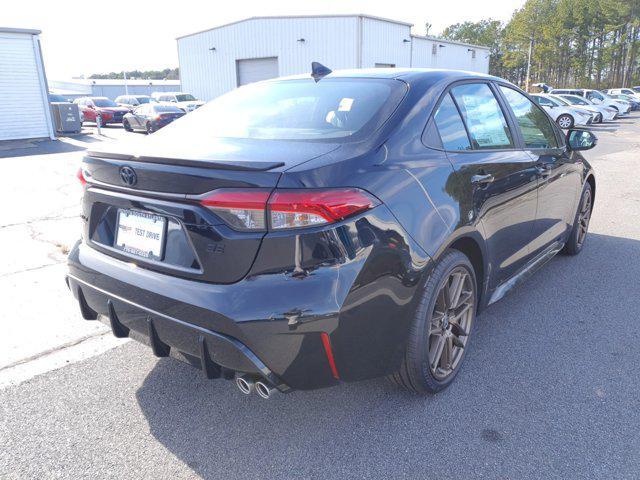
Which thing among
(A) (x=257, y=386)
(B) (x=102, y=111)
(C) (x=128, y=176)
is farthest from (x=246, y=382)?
(B) (x=102, y=111)

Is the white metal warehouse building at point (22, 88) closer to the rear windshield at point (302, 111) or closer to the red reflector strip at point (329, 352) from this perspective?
the rear windshield at point (302, 111)

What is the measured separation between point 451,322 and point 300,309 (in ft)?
3.88

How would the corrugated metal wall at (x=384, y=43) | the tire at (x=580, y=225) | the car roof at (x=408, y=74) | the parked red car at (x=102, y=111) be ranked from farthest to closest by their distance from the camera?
1. the corrugated metal wall at (x=384, y=43)
2. the parked red car at (x=102, y=111)
3. the tire at (x=580, y=225)
4. the car roof at (x=408, y=74)

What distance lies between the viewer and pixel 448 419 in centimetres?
251

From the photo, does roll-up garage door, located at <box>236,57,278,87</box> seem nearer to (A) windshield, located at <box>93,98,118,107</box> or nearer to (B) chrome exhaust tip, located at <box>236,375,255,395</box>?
(A) windshield, located at <box>93,98,118,107</box>

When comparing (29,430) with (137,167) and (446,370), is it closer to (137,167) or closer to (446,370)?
(137,167)

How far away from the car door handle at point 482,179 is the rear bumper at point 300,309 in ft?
2.27

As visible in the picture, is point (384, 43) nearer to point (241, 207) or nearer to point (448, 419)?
point (448, 419)

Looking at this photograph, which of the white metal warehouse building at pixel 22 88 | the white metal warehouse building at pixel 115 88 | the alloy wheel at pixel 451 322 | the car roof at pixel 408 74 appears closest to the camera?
the alloy wheel at pixel 451 322

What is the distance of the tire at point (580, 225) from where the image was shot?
15.6 ft

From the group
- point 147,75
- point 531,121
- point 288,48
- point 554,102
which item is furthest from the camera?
point 147,75

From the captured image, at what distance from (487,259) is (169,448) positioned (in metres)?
1.98

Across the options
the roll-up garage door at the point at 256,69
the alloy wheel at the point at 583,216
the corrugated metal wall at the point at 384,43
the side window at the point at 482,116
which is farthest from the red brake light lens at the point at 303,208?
the roll-up garage door at the point at 256,69

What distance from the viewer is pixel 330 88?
9.57 ft
